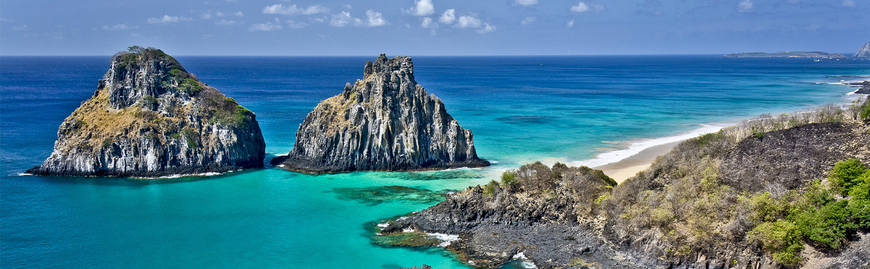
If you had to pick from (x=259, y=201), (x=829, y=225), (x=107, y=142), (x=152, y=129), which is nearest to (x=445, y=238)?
(x=259, y=201)

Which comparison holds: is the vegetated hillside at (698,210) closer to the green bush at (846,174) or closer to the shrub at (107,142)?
the green bush at (846,174)

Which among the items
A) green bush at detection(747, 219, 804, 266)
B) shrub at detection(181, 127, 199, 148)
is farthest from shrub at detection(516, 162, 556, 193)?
shrub at detection(181, 127, 199, 148)

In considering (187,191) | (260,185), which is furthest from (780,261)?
(187,191)

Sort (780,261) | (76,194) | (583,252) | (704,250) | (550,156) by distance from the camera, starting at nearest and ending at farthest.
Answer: (780,261) < (704,250) < (583,252) < (76,194) < (550,156)

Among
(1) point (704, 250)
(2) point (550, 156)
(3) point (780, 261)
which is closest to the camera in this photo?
(3) point (780, 261)

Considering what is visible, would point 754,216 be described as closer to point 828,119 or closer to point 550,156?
point 828,119
